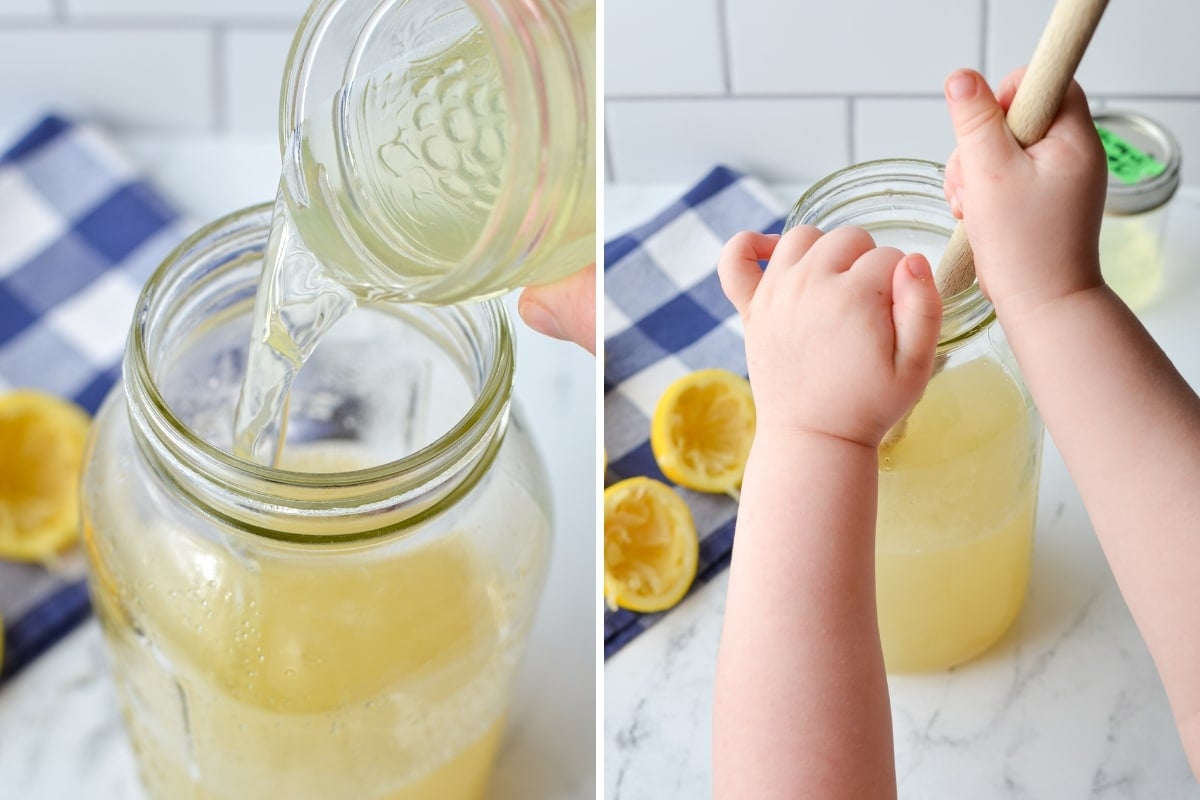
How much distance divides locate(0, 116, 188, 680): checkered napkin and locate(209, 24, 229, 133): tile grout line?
9 centimetres

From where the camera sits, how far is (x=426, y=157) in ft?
1.60

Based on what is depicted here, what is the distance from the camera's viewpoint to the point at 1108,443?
502 mm

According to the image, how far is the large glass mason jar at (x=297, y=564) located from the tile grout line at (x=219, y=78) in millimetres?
435

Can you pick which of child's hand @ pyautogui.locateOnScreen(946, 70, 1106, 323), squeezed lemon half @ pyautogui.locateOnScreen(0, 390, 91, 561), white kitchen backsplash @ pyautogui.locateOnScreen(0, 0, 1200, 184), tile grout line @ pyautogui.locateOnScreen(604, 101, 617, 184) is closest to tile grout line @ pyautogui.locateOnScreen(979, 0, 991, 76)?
white kitchen backsplash @ pyautogui.locateOnScreen(0, 0, 1200, 184)

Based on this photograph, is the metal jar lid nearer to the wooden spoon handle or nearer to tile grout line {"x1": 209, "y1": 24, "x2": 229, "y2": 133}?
the wooden spoon handle

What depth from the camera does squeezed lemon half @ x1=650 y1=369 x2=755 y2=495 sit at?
2.50ft

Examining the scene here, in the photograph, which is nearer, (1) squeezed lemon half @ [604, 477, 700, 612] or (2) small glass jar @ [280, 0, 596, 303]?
(2) small glass jar @ [280, 0, 596, 303]

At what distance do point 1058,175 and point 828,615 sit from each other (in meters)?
0.17

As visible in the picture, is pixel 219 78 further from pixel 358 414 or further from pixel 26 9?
pixel 358 414

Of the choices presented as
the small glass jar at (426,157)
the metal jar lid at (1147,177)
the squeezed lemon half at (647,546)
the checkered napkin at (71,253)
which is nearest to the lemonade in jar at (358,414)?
the small glass jar at (426,157)

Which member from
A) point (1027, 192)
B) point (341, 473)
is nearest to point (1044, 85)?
point (1027, 192)

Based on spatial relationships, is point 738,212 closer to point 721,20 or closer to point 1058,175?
point 721,20

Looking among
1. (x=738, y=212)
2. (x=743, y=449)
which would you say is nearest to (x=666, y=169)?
(x=738, y=212)

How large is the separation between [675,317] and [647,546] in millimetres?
169
